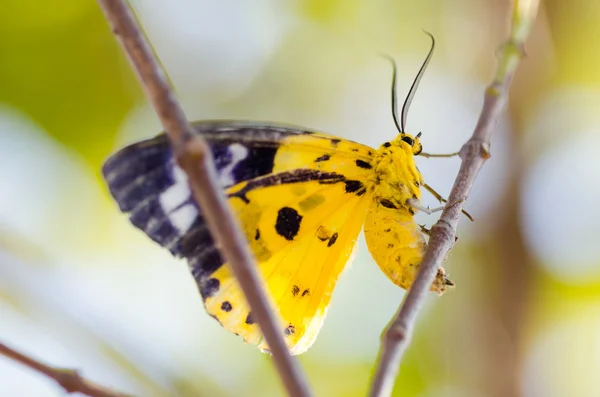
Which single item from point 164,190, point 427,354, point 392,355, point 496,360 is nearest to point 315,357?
point 427,354

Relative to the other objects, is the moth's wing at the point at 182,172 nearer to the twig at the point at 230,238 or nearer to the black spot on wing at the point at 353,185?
the black spot on wing at the point at 353,185

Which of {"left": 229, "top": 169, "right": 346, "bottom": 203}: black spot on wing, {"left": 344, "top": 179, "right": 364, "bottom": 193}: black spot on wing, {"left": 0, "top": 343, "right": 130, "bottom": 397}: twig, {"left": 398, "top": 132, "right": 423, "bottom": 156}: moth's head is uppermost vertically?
{"left": 398, "top": 132, "right": 423, "bottom": 156}: moth's head

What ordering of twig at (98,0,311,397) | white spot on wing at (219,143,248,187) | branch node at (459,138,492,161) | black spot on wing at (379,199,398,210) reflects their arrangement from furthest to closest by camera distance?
black spot on wing at (379,199,398,210)
white spot on wing at (219,143,248,187)
branch node at (459,138,492,161)
twig at (98,0,311,397)

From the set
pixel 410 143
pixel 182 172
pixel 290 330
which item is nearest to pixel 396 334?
pixel 182 172

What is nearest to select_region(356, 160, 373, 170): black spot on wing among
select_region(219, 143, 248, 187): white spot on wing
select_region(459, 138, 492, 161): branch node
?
select_region(219, 143, 248, 187): white spot on wing

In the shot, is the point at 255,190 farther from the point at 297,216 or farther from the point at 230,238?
the point at 230,238

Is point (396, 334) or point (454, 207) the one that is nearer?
point (396, 334)

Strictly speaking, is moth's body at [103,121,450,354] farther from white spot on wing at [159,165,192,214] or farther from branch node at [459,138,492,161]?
branch node at [459,138,492,161]

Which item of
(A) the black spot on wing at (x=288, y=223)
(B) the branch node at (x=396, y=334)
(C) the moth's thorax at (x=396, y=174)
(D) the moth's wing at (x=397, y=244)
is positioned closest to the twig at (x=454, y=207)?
(B) the branch node at (x=396, y=334)
